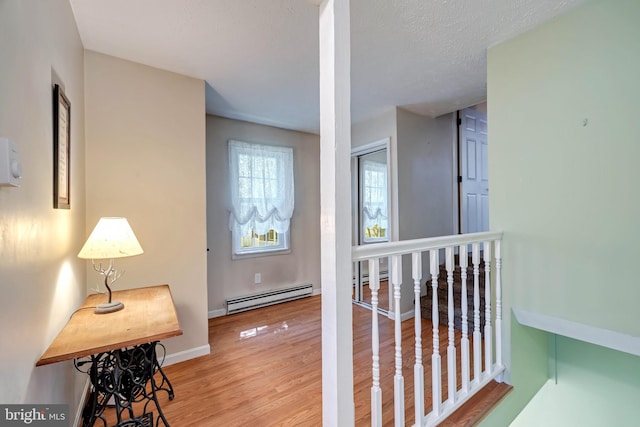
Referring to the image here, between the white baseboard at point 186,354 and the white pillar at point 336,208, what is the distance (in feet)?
5.42

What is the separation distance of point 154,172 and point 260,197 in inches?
56.4

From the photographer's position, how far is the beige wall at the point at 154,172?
1.97 meters

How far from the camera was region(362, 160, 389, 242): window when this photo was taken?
12.2 ft

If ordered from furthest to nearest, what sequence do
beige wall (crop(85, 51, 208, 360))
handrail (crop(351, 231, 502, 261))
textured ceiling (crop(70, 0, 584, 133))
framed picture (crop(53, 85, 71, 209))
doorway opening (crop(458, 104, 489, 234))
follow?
doorway opening (crop(458, 104, 489, 234)), beige wall (crop(85, 51, 208, 360)), textured ceiling (crop(70, 0, 584, 133)), framed picture (crop(53, 85, 71, 209)), handrail (crop(351, 231, 502, 261))

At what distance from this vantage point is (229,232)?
3363 millimetres

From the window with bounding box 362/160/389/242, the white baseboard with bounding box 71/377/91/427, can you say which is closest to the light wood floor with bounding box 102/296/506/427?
the white baseboard with bounding box 71/377/91/427

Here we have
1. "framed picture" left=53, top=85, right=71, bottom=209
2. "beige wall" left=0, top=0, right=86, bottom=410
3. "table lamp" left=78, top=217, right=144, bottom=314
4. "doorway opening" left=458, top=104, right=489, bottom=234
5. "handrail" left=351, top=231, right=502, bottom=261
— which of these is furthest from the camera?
"doorway opening" left=458, top=104, right=489, bottom=234

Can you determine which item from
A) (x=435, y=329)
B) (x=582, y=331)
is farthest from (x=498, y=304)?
(x=435, y=329)

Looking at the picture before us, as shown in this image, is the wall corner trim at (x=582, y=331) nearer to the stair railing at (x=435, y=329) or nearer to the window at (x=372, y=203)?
the stair railing at (x=435, y=329)

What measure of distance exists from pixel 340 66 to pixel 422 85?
1.86 meters

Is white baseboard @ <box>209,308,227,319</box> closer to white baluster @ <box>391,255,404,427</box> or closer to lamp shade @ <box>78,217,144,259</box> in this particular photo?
lamp shade @ <box>78,217,144,259</box>

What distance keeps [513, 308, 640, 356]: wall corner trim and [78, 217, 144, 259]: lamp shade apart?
244cm

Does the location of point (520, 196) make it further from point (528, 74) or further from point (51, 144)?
point (51, 144)

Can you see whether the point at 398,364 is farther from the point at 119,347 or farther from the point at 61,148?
the point at 61,148
